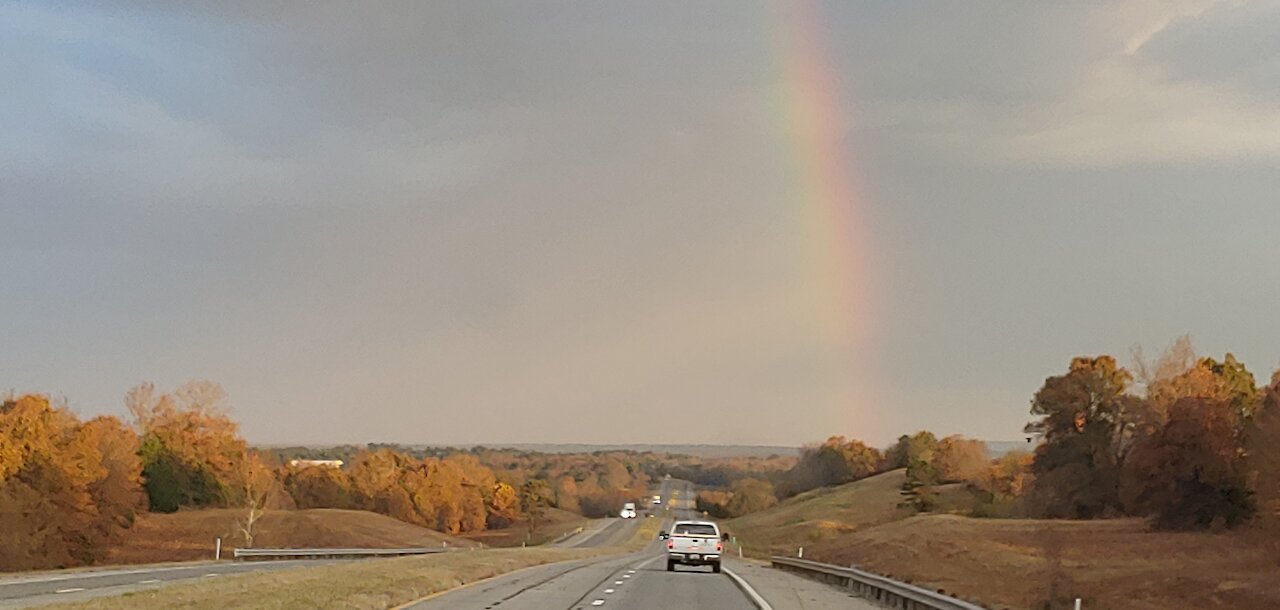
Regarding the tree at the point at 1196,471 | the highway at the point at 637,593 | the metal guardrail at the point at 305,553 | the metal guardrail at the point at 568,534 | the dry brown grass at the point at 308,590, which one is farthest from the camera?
the metal guardrail at the point at 568,534

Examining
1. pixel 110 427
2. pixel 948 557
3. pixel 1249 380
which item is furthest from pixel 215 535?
pixel 1249 380

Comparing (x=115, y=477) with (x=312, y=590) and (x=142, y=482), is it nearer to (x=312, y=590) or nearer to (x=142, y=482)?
(x=142, y=482)

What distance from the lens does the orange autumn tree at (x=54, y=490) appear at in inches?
3541

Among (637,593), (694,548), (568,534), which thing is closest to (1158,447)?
(694,548)

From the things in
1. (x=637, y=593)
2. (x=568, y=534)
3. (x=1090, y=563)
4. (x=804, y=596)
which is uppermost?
(x=637, y=593)

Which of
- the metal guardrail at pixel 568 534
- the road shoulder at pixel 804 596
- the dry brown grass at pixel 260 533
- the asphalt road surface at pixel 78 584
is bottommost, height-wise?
the metal guardrail at pixel 568 534

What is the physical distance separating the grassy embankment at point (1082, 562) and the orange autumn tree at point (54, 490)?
187 ft

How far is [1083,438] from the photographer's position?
109375mm

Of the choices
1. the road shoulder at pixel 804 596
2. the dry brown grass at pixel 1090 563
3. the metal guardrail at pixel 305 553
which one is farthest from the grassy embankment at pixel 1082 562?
the metal guardrail at pixel 305 553

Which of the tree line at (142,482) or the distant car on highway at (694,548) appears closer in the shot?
the distant car on highway at (694,548)

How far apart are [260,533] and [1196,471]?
84595mm

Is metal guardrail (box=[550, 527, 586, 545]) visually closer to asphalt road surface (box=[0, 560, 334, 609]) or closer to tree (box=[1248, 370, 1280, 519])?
tree (box=[1248, 370, 1280, 519])

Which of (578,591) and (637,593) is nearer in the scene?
(637,593)

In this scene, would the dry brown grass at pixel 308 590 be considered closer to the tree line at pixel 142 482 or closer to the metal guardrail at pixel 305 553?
the metal guardrail at pixel 305 553
